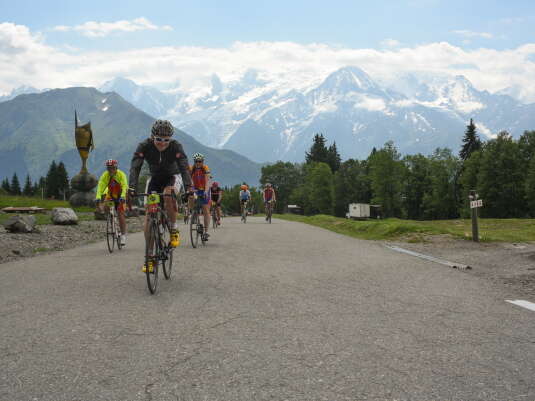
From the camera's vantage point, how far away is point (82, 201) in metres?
38.8

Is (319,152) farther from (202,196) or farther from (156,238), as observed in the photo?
(156,238)

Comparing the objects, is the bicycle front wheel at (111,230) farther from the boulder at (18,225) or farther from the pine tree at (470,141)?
the pine tree at (470,141)

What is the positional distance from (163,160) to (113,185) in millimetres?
5111

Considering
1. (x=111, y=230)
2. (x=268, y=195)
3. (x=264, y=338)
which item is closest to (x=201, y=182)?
(x=111, y=230)

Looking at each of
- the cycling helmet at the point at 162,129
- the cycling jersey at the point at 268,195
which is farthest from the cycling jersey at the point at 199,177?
the cycling jersey at the point at 268,195

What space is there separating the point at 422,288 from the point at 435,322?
6.50 feet

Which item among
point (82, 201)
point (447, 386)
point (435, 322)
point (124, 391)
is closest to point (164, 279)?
point (435, 322)

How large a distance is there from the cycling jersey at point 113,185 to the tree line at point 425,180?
59.6 meters

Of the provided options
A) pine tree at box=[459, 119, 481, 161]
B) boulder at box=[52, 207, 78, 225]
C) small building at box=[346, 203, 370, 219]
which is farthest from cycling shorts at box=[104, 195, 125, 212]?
pine tree at box=[459, 119, 481, 161]

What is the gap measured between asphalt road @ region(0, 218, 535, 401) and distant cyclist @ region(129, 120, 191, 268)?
1136 mm

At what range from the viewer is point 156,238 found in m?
7.20

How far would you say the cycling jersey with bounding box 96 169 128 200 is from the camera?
40.2 feet

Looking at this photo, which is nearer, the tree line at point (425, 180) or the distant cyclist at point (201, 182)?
the distant cyclist at point (201, 182)

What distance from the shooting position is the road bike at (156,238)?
6.82 metres
